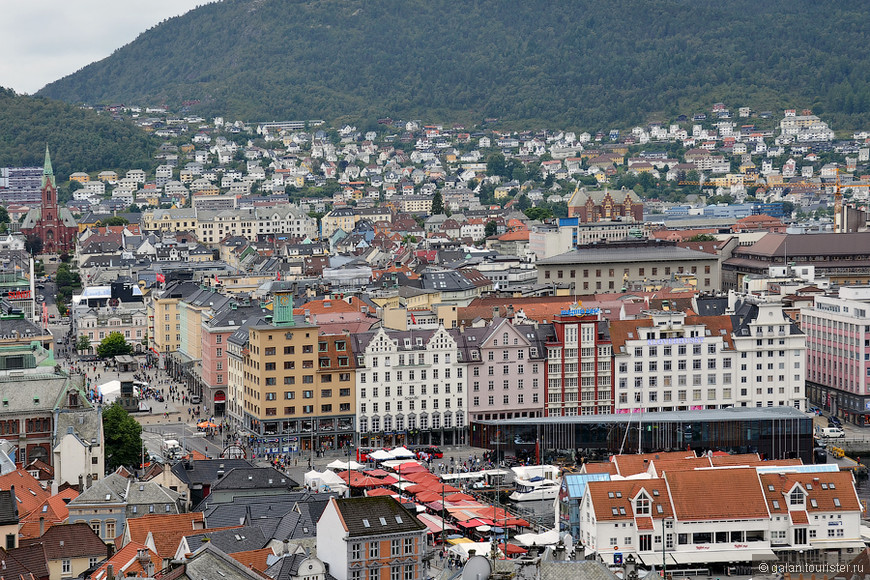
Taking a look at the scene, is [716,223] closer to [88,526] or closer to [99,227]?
[99,227]

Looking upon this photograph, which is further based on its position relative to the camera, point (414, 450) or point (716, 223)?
point (716, 223)

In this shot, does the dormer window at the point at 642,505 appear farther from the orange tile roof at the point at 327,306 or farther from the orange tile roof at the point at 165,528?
the orange tile roof at the point at 327,306

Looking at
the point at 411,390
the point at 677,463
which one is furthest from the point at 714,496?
the point at 411,390

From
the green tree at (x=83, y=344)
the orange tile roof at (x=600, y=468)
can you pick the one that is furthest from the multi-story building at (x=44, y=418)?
the green tree at (x=83, y=344)

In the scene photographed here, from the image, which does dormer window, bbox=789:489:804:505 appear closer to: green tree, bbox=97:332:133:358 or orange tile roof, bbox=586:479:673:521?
orange tile roof, bbox=586:479:673:521

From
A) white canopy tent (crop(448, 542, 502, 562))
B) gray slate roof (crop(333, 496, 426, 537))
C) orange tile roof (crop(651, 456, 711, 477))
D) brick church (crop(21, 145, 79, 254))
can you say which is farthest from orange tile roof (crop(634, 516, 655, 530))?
brick church (crop(21, 145, 79, 254))

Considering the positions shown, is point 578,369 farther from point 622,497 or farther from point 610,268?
point 610,268

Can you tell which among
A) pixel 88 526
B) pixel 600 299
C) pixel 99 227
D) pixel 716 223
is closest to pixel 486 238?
pixel 716 223

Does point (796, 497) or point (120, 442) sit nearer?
point (796, 497)
